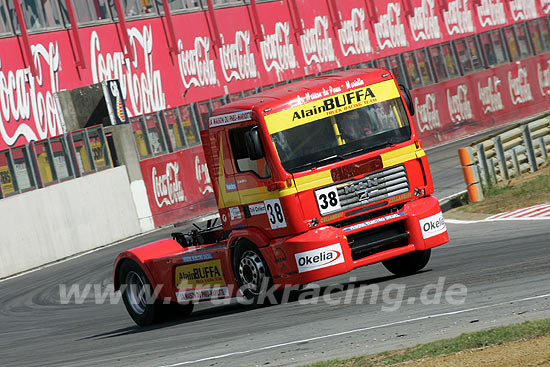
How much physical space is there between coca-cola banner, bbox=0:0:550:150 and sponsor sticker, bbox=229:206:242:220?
58.1ft

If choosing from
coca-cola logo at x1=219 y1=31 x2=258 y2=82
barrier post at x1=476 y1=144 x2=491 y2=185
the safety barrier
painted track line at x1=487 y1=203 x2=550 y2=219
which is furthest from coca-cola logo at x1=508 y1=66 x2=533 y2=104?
painted track line at x1=487 y1=203 x2=550 y2=219

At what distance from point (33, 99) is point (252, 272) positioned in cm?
1962

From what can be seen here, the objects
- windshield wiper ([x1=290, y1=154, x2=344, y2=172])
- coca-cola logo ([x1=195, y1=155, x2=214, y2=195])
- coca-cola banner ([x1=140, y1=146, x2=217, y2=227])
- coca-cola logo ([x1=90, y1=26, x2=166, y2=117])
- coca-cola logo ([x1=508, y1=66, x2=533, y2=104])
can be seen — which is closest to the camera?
windshield wiper ([x1=290, y1=154, x2=344, y2=172])

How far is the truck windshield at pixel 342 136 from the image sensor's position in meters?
12.1

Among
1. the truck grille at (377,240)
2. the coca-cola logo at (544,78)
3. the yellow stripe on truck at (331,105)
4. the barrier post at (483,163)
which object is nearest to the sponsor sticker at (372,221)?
the truck grille at (377,240)

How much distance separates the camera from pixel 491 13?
4859 centimetres

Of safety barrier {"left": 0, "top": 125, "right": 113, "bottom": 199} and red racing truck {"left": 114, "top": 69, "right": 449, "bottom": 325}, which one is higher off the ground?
safety barrier {"left": 0, "top": 125, "right": 113, "bottom": 199}

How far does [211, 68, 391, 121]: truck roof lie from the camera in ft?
40.4

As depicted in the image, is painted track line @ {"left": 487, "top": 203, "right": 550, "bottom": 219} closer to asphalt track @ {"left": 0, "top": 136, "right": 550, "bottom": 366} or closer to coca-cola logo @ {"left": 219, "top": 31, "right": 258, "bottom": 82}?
asphalt track @ {"left": 0, "top": 136, "right": 550, "bottom": 366}

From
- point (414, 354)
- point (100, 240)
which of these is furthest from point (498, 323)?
point (100, 240)

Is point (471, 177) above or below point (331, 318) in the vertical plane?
above

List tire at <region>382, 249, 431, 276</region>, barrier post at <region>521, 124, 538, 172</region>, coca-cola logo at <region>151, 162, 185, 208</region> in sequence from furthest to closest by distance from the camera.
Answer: coca-cola logo at <region>151, 162, 185, 208</region>, barrier post at <region>521, 124, 538, 172</region>, tire at <region>382, 249, 431, 276</region>

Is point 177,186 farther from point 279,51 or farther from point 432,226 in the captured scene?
point 432,226

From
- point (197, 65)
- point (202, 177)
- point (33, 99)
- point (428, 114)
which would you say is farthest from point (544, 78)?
point (33, 99)
